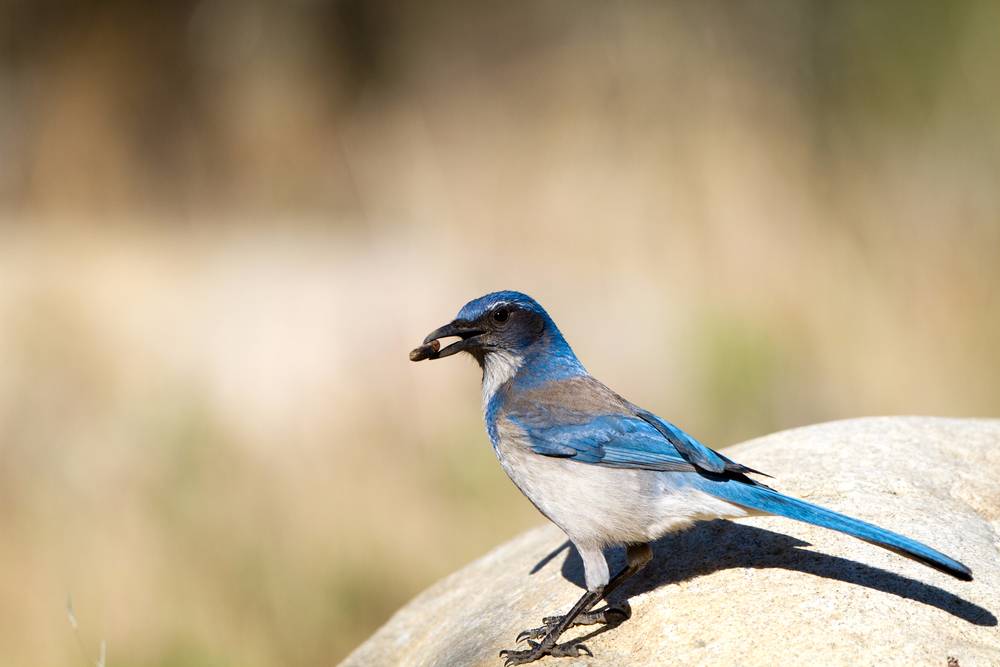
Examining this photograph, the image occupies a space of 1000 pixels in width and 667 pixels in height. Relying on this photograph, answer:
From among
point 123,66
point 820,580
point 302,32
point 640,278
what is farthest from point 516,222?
point 820,580

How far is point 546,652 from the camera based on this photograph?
3.30m

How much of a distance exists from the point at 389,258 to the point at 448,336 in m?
4.82

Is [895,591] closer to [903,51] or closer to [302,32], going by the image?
[903,51]

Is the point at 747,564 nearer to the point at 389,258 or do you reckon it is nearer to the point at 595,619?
the point at 595,619

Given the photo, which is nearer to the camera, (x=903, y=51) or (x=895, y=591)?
(x=895, y=591)

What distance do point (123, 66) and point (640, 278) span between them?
16.4 ft

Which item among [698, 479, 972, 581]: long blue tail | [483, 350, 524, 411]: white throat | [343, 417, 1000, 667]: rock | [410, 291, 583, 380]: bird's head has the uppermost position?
[410, 291, 583, 380]: bird's head

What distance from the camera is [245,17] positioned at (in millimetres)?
9242

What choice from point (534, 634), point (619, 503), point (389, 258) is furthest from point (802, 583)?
point (389, 258)

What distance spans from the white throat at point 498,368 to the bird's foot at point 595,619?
90 cm

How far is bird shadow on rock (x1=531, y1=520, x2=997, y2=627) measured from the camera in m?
3.21

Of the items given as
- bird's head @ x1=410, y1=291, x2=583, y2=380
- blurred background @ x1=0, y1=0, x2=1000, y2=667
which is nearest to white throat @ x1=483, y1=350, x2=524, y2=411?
bird's head @ x1=410, y1=291, x2=583, y2=380

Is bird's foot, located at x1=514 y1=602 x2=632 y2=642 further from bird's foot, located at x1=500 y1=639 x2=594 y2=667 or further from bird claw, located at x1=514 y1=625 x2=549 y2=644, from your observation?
bird's foot, located at x1=500 y1=639 x2=594 y2=667

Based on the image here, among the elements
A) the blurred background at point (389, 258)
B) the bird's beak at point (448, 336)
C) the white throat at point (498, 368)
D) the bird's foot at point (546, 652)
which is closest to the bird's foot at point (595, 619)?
the bird's foot at point (546, 652)
